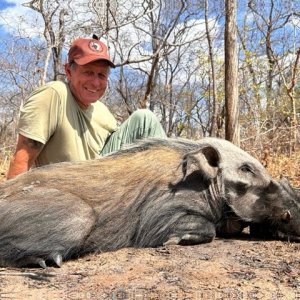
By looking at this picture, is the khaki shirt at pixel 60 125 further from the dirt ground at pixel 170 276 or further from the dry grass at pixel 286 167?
the dry grass at pixel 286 167

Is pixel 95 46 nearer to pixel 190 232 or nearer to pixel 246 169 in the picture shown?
pixel 246 169

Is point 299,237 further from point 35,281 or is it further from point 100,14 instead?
point 100,14

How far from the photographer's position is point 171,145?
4.18 metres

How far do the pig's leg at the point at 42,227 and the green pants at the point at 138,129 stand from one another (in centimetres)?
130

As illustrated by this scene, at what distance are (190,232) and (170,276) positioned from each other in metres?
0.89

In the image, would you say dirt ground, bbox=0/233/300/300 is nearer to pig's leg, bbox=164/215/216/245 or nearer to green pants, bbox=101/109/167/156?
pig's leg, bbox=164/215/216/245

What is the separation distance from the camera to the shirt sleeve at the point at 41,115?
13.8 ft

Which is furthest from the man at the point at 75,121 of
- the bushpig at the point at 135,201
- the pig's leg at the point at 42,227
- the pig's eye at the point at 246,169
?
the pig's eye at the point at 246,169

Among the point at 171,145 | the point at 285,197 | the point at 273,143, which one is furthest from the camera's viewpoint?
the point at 273,143

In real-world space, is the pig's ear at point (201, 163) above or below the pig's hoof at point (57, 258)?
above

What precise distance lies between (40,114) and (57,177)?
2.51 feet

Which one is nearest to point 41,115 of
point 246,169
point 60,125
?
point 60,125

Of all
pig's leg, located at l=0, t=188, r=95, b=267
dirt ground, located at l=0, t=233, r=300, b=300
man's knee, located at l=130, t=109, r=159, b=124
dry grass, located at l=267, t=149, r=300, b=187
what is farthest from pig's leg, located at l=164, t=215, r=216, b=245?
dry grass, located at l=267, t=149, r=300, b=187

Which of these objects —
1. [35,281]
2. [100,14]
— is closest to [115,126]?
[35,281]
